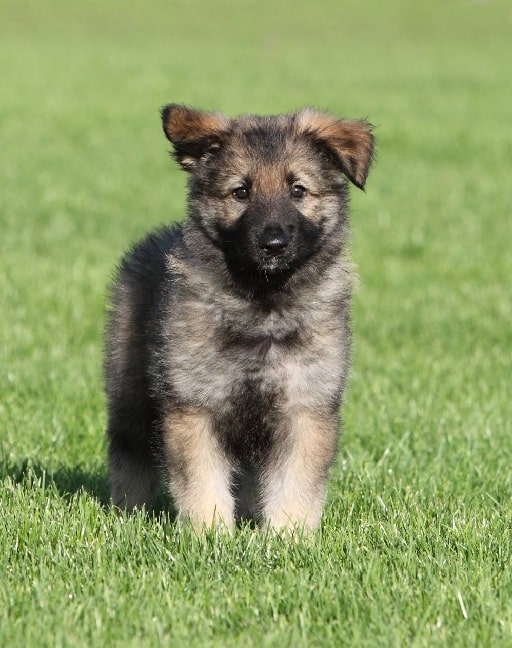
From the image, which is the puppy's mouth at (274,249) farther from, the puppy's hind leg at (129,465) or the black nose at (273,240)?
the puppy's hind leg at (129,465)

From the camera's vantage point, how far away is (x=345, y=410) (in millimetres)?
7410

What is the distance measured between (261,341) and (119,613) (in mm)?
1362

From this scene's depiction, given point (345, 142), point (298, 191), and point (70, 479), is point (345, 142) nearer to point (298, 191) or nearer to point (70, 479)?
point (298, 191)

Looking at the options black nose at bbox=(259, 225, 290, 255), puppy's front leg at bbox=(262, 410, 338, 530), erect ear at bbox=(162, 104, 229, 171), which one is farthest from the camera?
erect ear at bbox=(162, 104, 229, 171)

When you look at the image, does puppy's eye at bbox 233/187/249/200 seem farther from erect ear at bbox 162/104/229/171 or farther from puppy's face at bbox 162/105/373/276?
erect ear at bbox 162/104/229/171

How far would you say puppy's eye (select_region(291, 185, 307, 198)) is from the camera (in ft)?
15.8

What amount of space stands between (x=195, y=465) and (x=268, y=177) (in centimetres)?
120

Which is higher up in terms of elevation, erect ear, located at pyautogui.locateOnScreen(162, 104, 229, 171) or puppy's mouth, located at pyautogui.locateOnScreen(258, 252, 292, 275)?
erect ear, located at pyautogui.locateOnScreen(162, 104, 229, 171)

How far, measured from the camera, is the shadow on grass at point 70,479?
535 centimetres

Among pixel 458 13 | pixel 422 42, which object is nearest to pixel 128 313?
pixel 422 42

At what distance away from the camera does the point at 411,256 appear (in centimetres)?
1352

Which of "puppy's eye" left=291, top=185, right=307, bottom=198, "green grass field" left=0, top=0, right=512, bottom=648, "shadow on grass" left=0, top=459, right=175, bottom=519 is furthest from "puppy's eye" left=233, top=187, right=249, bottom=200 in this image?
"shadow on grass" left=0, top=459, right=175, bottom=519

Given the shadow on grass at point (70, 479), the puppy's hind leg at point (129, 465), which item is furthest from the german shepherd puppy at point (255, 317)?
the shadow on grass at point (70, 479)

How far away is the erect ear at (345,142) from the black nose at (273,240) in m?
0.52
